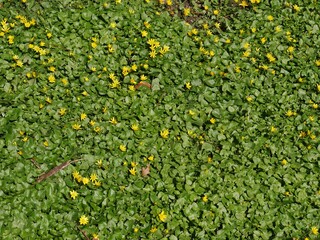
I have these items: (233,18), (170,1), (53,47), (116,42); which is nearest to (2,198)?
(53,47)

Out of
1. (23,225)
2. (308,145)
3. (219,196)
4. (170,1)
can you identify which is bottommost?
(23,225)

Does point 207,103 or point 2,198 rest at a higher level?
point 207,103

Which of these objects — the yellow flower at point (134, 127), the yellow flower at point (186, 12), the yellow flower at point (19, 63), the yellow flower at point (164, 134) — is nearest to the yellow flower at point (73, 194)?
the yellow flower at point (134, 127)

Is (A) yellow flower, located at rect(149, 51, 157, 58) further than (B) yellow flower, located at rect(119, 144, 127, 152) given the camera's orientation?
Yes

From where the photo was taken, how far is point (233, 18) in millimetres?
5281

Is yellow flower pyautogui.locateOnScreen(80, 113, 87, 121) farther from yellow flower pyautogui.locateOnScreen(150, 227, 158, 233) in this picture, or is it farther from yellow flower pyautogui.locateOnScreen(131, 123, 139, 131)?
yellow flower pyautogui.locateOnScreen(150, 227, 158, 233)

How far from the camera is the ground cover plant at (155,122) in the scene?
3.79 meters

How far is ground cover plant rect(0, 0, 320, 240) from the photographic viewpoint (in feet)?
12.4

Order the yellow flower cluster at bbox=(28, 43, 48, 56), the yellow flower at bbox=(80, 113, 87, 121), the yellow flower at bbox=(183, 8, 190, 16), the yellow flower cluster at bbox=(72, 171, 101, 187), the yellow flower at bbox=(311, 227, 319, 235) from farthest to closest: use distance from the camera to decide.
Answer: the yellow flower at bbox=(183, 8, 190, 16) → the yellow flower cluster at bbox=(28, 43, 48, 56) → the yellow flower at bbox=(80, 113, 87, 121) → the yellow flower at bbox=(311, 227, 319, 235) → the yellow flower cluster at bbox=(72, 171, 101, 187)

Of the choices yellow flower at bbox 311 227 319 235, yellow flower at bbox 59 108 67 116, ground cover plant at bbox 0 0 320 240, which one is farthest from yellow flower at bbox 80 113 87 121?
yellow flower at bbox 311 227 319 235

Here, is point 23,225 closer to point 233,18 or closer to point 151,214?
point 151,214

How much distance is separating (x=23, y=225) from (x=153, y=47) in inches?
85.3

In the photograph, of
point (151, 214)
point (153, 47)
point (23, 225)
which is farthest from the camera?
point (153, 47)

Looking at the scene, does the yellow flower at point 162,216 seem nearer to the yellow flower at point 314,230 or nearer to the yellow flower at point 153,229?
the yellow flower at point 153,229
